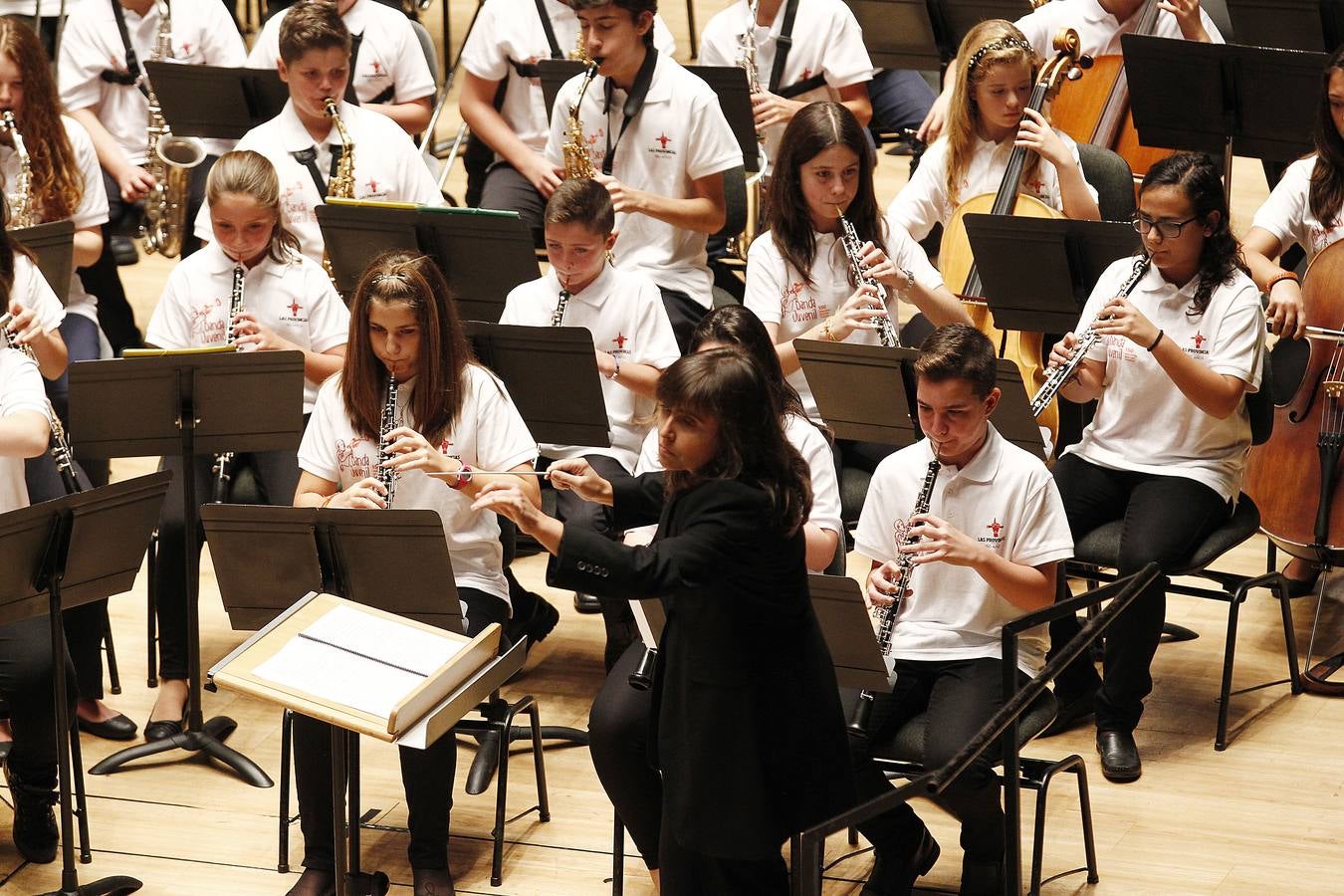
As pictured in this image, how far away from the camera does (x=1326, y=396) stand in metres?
3.81

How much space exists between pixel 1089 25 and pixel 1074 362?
5.86 ft

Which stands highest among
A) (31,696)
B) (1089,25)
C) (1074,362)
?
(1089,25)

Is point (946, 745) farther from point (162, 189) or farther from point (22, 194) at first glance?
point (162, 189)

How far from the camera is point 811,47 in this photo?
5176 millimetres

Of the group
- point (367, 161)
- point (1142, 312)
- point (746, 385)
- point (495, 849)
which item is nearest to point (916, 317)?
point (1142, 312)

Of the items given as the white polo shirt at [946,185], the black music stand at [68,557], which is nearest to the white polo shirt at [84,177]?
the black music stand at [68,557]

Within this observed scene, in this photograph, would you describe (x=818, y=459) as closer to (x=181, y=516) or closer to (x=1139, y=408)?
(x=1139, y=408)

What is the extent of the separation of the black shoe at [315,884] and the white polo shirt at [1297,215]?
Result: 107 inches

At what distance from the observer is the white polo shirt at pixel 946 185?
4410 millimetres

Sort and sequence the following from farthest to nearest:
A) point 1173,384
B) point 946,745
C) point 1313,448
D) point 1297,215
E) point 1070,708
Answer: point 1297,215 < point 1313,448 < point 1173,384 < point 1070,708 < point 946,745

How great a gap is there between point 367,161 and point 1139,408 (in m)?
2.16

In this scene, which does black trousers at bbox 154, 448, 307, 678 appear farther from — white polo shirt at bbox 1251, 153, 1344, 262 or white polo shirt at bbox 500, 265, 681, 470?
white polo shirt at bbox 1251, 153, 1344, 262

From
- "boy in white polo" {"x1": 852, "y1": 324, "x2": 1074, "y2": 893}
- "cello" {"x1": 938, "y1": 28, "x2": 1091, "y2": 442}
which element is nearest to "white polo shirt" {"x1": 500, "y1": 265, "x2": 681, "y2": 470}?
"cello" {"x1": 938, "y1": 28, "x2": 1091, "y2": 442}

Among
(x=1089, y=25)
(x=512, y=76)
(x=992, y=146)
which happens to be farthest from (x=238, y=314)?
(x=1089, y=25)
